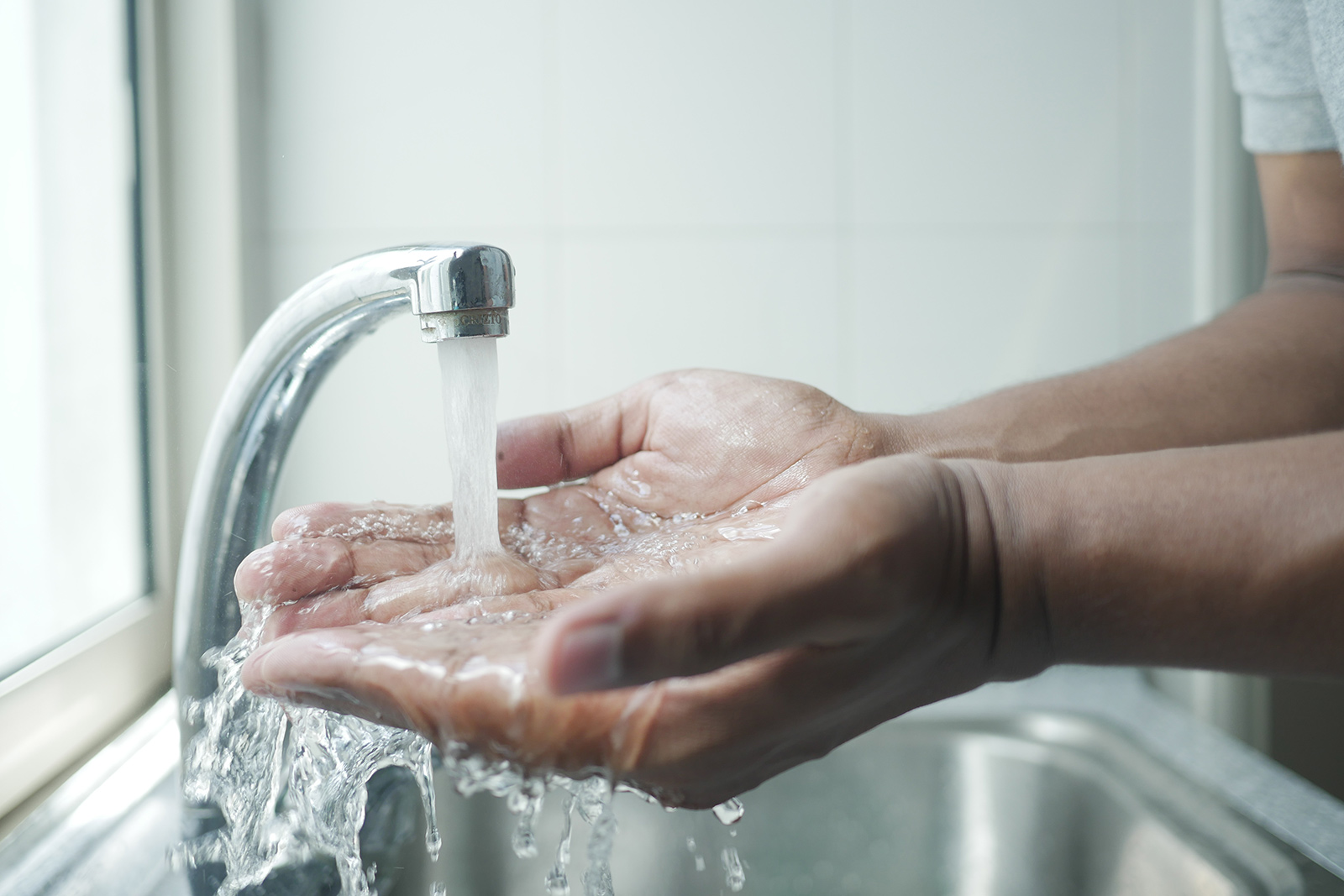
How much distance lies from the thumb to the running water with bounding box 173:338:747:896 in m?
0.17

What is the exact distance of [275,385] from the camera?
0.47 m

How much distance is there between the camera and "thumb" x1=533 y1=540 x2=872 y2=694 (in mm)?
256

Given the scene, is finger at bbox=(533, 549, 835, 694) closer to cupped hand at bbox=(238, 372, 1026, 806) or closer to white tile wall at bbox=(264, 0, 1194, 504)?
cupped hand at bbox=(238, 372, 1026, 806)

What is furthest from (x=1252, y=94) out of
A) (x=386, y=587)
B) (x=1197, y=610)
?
(x=386, y=587)

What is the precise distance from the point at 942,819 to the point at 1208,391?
1.36ft

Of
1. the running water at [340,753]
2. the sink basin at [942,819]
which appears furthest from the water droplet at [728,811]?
the sink basin at [942,819]

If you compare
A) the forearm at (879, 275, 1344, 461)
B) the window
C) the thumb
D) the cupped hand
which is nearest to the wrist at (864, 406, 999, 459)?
the forearm at (879, 275, 1344, 461)

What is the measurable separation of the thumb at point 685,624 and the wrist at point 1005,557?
98 millimetres

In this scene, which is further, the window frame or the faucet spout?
the window frame

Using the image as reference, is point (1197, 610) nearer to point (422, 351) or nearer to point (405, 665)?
point (405, 665)

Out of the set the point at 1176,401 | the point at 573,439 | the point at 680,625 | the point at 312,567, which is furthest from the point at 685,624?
the point at 1176,401

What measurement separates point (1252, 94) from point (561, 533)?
0.64m

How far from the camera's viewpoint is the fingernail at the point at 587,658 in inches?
10.0

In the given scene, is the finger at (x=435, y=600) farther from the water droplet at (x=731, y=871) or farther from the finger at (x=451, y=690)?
the water droplet at (x=731, y=871)
